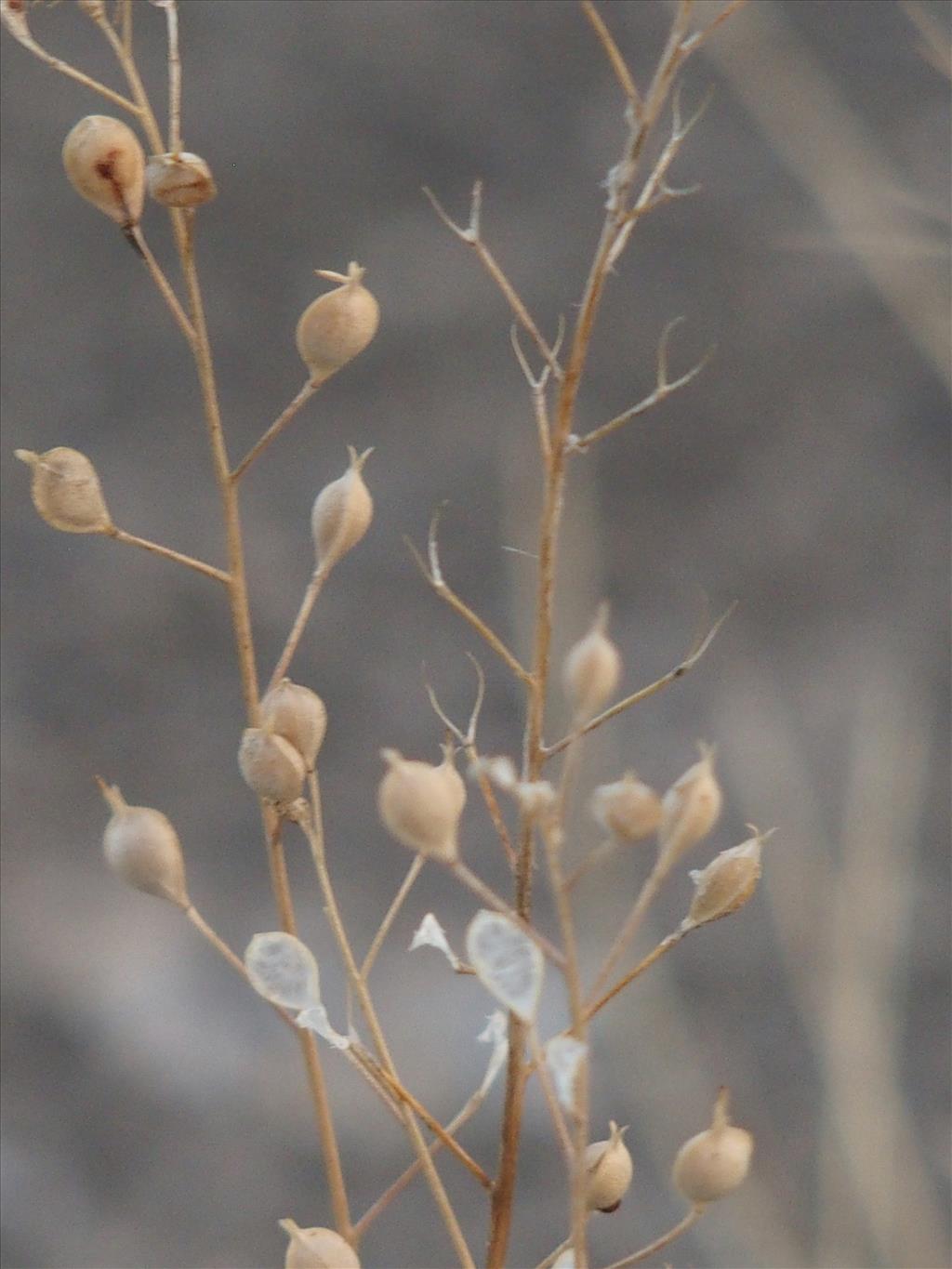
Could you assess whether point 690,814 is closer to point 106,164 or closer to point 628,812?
point 628,812

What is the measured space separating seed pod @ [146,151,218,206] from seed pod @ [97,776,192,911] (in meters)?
0.13

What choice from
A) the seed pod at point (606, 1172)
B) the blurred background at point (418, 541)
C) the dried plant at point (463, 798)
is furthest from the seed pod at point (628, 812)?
the blurred background at point (418, 541)

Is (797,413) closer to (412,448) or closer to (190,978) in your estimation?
(412,448)

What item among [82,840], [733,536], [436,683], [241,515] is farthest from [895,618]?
[82,840]

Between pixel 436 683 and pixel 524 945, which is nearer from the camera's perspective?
pixel 524 945

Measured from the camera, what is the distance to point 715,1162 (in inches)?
11.1

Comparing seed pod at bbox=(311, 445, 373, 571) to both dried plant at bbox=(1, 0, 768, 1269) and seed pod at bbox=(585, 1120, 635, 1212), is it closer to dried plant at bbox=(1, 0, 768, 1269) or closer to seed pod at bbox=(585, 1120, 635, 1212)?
dried plant at bbox=(1, 0, 768, 1269)

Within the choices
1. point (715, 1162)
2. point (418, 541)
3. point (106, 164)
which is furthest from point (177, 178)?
point (418, 541)

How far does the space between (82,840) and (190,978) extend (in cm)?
11

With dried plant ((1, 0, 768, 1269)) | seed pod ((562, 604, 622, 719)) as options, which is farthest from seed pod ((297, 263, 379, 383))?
seed pod ((562, 604, 622, 719))

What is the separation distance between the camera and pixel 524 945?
9.5 inches

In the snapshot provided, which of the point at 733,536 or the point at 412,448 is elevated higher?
the point at 412,448

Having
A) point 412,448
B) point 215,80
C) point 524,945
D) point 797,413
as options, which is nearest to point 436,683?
point 412,448

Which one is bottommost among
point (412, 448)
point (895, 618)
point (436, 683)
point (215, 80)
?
point (895, 618)
